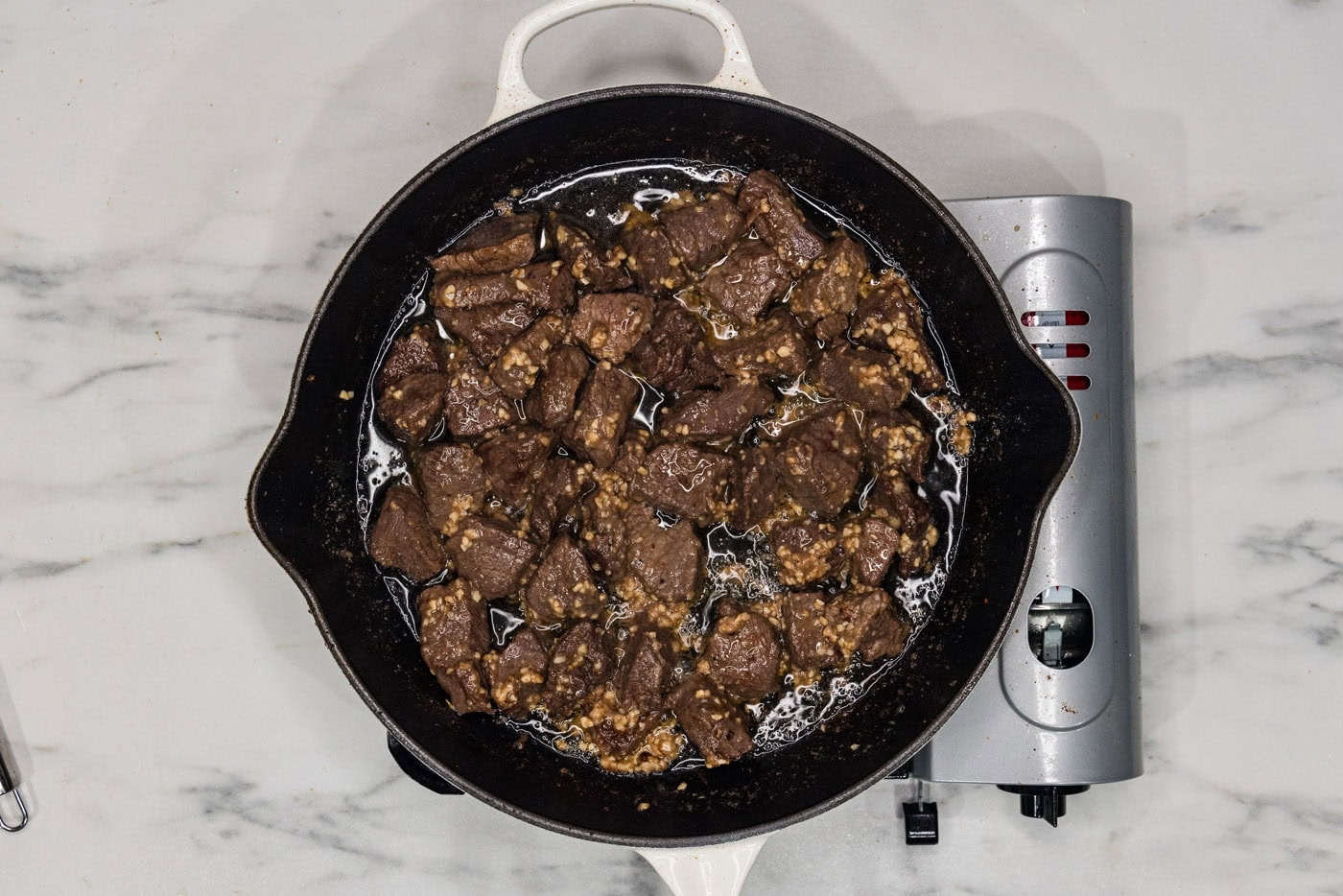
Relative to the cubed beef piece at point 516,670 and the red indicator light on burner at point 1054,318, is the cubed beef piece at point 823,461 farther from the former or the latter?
the cubed beef piece at point 516,670

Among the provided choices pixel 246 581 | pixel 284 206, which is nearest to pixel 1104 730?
pixel 246 581

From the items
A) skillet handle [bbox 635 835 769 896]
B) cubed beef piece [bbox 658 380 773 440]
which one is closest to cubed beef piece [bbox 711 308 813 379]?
cubed beef piece [bbox 658 380 773 440]

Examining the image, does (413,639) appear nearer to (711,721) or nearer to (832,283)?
(711,721)

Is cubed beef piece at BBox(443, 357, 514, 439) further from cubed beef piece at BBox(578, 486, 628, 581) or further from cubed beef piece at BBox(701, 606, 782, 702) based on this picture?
cubed beef piece at BBox(701, 606, 782, 702)

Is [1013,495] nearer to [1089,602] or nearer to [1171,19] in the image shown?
[1089,602]

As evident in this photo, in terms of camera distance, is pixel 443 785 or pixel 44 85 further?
pixel 44 85
